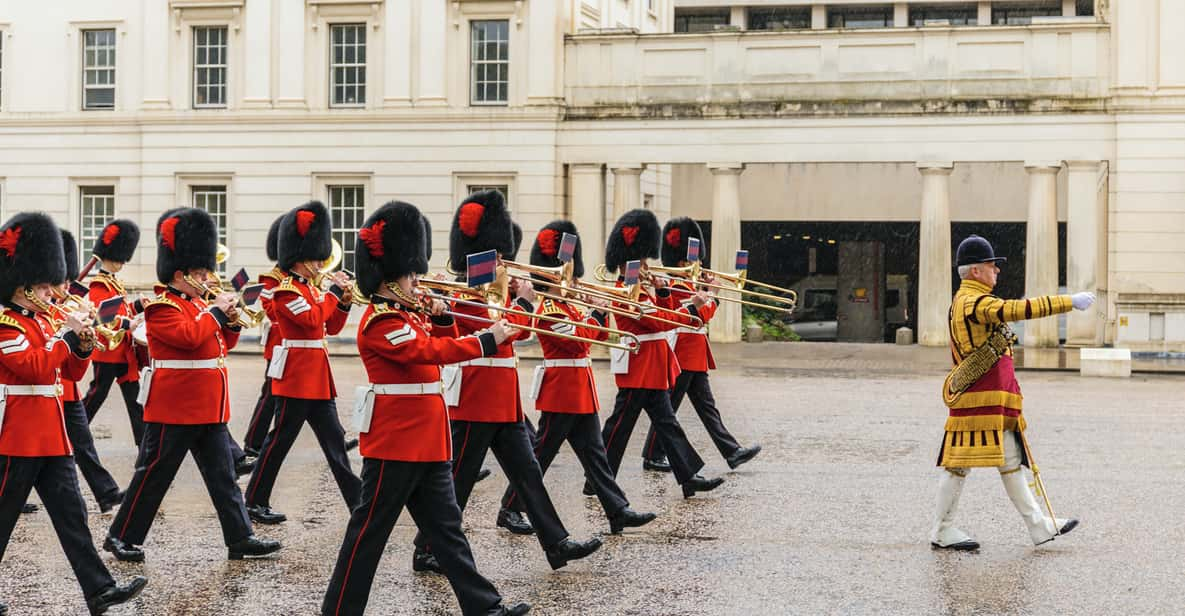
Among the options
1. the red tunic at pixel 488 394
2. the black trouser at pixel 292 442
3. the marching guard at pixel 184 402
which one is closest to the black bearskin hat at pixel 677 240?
the black trouser at pixel 292 442

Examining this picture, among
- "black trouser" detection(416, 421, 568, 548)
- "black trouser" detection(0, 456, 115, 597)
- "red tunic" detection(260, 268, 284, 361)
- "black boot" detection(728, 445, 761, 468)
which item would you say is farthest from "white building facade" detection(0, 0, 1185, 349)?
"black trouser" detection(0, 456, 115, 597)

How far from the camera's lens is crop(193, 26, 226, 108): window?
31.1 meters

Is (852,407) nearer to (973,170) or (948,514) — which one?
(948,514)

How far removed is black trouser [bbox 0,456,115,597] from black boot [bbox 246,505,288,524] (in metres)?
2.20

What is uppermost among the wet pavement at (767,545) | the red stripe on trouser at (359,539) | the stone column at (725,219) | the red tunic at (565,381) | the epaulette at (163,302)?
the stone column at (725,219)

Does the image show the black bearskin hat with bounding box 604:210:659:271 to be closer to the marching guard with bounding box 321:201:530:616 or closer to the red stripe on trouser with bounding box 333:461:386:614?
the marching guard with bounding box 321:201:530:616

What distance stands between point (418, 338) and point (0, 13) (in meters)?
28.5

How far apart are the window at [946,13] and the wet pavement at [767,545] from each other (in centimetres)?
3656

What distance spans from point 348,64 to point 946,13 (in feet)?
81.6

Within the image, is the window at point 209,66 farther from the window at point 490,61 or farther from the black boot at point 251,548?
the black boot at point 251,548

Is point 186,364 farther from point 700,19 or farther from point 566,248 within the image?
point 700,19

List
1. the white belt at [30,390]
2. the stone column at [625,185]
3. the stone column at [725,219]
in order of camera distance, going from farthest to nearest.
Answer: the stone column at [625,185], the stone column at [725,219], the white belt at [30,390]

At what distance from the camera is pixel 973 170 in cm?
3453

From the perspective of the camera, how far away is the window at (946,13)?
161ft
